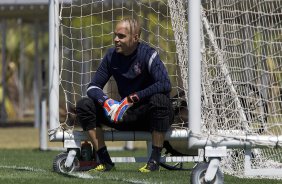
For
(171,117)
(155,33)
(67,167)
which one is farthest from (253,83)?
(155,33)

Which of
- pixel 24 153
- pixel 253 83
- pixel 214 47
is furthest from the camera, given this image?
pixel 24 153

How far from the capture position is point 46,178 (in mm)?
8500

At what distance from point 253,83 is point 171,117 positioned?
1278 millimetres

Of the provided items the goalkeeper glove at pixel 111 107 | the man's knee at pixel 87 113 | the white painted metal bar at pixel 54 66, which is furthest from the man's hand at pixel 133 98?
the white painted metal bar at pixel 54 66

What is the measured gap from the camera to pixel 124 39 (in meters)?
9.35

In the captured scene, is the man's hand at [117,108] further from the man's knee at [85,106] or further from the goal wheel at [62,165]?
the goal wheel at [62,165]

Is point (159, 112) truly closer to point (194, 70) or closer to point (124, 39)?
point (124, 39)

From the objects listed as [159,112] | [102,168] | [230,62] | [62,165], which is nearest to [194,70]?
[230,62]

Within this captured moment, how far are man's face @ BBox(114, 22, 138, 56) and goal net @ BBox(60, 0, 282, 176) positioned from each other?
1.79 ft

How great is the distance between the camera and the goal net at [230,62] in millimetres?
8055

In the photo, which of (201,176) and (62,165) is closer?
(201,176)

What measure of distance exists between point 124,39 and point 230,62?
3.60 ft

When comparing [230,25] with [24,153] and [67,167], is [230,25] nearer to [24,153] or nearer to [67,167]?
[67,167]

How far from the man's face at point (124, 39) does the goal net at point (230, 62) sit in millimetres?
546
